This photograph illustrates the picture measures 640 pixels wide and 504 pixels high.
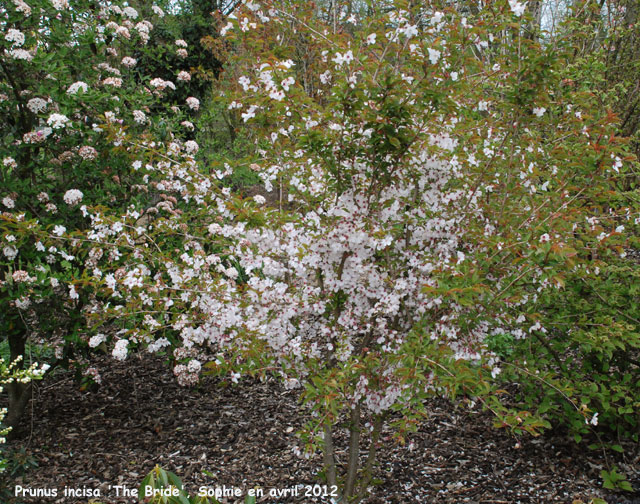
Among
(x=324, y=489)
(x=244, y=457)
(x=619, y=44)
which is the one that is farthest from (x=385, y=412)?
(x=619, y=44)

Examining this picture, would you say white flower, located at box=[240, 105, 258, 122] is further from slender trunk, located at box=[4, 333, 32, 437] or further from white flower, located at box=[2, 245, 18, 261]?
slender trunk, located at box=[4, 333, 32, 437]

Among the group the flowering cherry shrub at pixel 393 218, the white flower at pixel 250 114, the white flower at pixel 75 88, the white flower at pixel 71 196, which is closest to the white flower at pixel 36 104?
the white flower at pixel 75 88

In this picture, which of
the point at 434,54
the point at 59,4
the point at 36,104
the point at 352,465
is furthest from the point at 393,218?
the point at 59,4

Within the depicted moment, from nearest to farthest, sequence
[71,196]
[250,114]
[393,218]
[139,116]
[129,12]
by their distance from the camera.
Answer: [250,114] < [393,218] < [71,196] < [139,116] < [129,12]

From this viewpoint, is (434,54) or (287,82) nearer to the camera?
(434,54)

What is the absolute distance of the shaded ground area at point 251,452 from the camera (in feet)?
9.18

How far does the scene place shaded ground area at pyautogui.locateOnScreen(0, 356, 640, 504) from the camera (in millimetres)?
2797

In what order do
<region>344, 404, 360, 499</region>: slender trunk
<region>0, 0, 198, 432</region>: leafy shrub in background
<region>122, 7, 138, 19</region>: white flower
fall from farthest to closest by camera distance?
<region>122, 7, 138, 19</region>: white flower, <region>0, 0, 198, 432</region>: leafy shrub in background, <region>344, 404, 360, 499</region>: slender trunk

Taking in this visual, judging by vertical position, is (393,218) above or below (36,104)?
below

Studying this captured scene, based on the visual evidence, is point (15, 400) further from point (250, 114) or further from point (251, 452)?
point (250, 114)

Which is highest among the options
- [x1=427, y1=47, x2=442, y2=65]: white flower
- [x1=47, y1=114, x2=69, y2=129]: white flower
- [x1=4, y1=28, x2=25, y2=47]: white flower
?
[x1=4, y1=28, x2=25, y2=47]: white flower

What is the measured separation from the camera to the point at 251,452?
3.26 m

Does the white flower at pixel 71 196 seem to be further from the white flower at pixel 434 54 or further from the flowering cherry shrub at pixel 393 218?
the white flower at pixel 434 54

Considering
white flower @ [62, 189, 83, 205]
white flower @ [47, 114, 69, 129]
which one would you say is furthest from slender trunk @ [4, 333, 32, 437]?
white flower @ [47, 114, 69, 129]
